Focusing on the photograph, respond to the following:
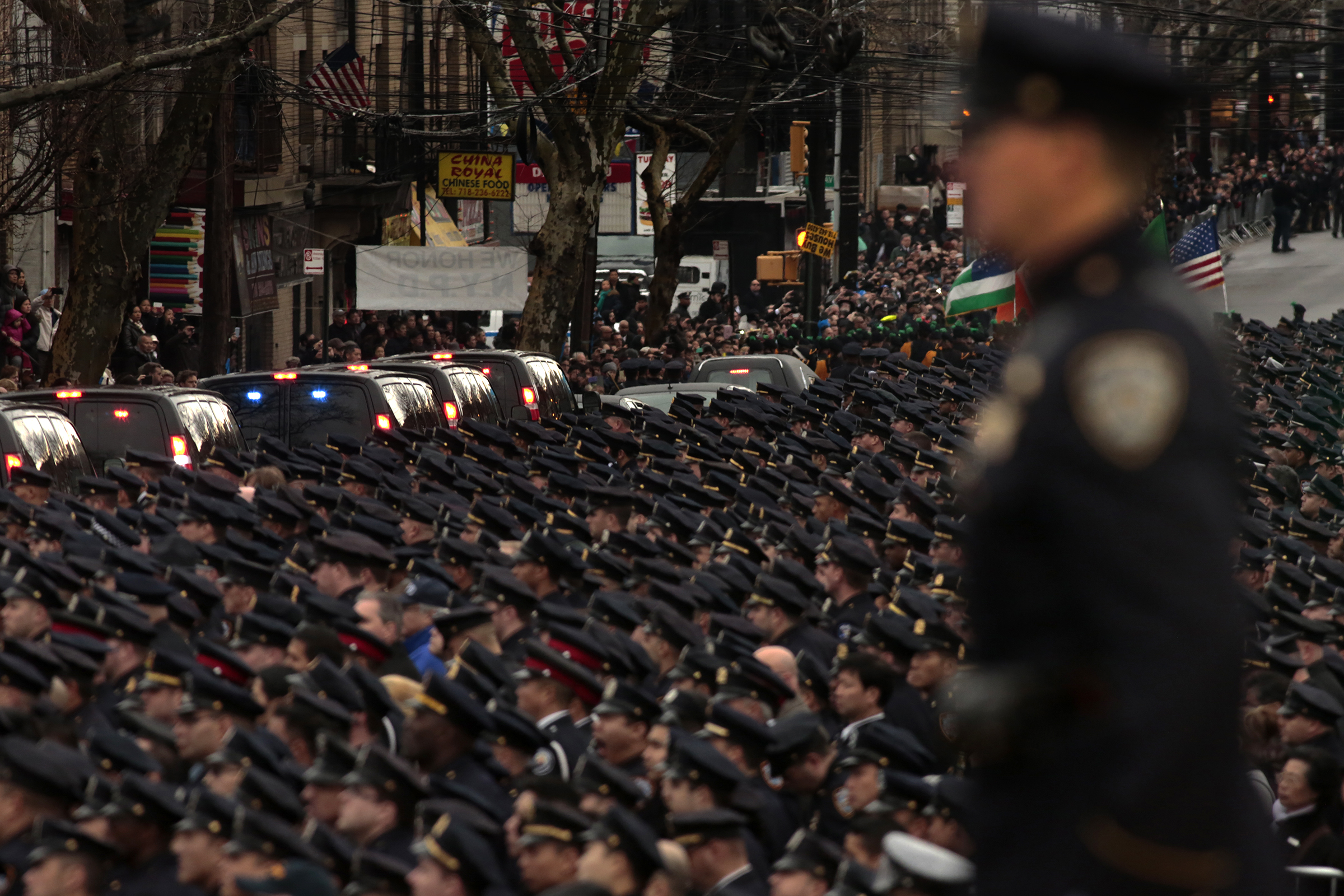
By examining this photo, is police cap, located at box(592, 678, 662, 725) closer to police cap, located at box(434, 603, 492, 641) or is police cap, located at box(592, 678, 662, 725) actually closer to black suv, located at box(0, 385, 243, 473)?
police cap, located at box(434, 603, 492, 641)

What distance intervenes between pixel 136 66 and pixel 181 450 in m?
3.53

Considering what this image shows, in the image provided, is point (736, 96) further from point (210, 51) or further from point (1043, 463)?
point (1043, 463)

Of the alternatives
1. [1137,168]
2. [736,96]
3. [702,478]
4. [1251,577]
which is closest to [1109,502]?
[1137,168]

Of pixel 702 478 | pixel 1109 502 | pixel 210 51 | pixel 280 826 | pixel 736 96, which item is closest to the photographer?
pixel 1109 502

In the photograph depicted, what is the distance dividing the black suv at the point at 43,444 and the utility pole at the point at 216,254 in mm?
9735

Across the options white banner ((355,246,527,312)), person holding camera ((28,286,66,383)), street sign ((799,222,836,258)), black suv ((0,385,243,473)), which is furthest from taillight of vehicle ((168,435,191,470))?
street sign ((799,222,836,258))

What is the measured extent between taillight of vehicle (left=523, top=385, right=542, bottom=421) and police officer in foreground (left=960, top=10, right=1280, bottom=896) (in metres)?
20.3

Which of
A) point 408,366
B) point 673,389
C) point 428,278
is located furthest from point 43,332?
point 428,278

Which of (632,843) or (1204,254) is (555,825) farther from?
(1204,254)

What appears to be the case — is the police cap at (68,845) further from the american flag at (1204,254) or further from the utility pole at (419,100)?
the utility pole at (419,100)

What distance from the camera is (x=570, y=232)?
29141mm

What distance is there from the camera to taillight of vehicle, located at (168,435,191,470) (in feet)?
50.9

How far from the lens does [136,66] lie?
1662cm

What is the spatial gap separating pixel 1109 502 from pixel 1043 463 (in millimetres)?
87
